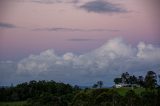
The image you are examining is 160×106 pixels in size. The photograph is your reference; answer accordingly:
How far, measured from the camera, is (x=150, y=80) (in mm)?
6242

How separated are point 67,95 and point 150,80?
139 cm

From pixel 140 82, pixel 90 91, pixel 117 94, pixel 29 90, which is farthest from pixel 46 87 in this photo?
pixel 140 82

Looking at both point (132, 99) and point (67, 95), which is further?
point (132, 99)

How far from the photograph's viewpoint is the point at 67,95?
5.67 meters

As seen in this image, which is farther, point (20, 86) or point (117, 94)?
point (117, 94)

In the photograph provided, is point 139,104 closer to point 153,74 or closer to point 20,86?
point 153,74

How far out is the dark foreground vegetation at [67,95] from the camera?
5.34 m

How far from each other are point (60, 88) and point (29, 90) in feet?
1.53

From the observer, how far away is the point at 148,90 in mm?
6531

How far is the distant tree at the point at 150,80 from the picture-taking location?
5.62 metres

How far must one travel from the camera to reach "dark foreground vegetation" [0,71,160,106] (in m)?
5.34

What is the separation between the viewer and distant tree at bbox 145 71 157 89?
562 centimetres

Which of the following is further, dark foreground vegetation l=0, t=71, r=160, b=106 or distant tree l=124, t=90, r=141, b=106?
distant tree l=124, t=90, r=141, b=106

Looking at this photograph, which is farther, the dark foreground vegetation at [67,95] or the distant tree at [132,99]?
the distant tree at [132,99]
